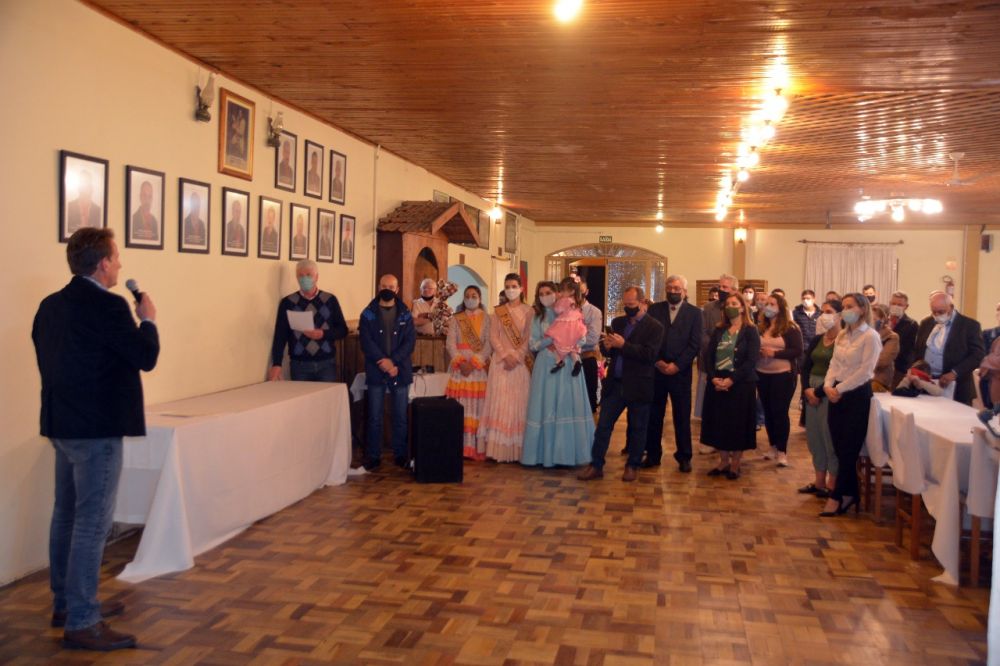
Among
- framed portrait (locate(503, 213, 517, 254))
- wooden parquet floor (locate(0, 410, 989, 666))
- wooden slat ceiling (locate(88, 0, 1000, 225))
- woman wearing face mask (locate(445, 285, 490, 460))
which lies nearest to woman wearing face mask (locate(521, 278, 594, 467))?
woman wearing face mask (locate(445, 285, 490, 460))

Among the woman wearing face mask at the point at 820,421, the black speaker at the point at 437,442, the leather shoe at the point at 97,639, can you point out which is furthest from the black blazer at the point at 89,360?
the woman wearing face mask at the point at 820,421

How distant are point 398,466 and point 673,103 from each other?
3.52 metres

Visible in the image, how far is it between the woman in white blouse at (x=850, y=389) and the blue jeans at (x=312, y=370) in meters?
3.54

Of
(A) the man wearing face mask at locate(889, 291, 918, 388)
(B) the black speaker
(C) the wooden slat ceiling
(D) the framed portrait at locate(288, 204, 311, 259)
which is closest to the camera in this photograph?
(C) the wooden slat ceiling

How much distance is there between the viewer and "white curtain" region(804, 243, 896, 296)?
61.9ft

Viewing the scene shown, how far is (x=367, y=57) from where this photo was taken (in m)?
5.95

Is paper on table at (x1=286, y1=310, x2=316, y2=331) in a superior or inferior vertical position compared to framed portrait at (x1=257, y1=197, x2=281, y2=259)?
inferior

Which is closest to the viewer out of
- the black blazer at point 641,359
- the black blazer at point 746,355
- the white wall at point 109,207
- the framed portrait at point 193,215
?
the white wall at point 109,207

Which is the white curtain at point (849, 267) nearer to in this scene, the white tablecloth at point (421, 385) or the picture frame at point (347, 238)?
the picture frame at point (347, 238)

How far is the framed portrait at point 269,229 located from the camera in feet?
22.7

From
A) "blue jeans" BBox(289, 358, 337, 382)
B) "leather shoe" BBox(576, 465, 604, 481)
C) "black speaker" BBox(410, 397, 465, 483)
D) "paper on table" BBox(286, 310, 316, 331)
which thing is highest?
"paper on table" BBox(286, 310, 316, 331)

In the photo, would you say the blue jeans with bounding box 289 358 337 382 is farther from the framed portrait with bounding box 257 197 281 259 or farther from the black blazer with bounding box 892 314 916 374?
the black blazer with bounding box 892 314 916 374

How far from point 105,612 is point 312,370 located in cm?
315

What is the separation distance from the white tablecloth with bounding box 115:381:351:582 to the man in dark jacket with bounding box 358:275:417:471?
67cm
